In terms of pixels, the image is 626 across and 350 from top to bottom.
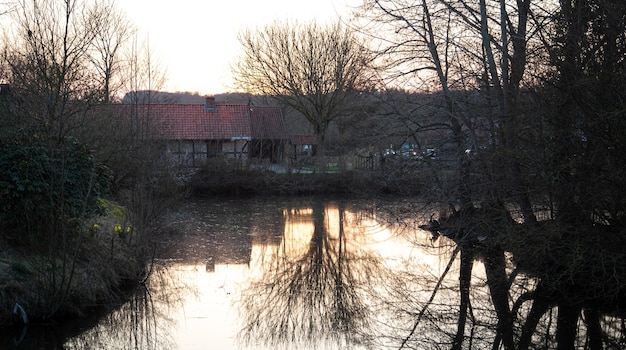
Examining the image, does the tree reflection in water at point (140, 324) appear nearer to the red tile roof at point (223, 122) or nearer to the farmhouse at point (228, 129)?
the farmhouse at point (228, 129)

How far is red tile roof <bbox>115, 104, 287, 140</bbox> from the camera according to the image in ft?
118

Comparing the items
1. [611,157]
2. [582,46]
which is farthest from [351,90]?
[611,157]

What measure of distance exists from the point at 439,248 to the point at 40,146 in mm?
9144

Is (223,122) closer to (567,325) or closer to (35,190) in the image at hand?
(35,190)

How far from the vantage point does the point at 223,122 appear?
37156 millimetres

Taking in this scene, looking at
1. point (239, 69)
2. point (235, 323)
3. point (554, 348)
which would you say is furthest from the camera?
point (239, 69)

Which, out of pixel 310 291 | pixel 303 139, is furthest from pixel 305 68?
pixel 310 291

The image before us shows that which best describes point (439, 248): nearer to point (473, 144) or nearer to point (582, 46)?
point (473, 144)

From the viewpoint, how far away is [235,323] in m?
9.65

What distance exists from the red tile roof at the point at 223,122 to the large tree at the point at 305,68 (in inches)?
52.1

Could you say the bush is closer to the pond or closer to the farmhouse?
the pond

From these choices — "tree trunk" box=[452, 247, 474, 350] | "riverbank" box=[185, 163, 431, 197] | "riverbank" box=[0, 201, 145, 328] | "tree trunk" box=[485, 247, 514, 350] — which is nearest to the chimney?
"riverbank" box=[185, 163, 431, 197]

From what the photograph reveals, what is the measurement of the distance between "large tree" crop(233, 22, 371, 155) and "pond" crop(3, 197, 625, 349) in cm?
1912

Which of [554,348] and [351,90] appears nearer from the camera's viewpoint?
[554,348]
